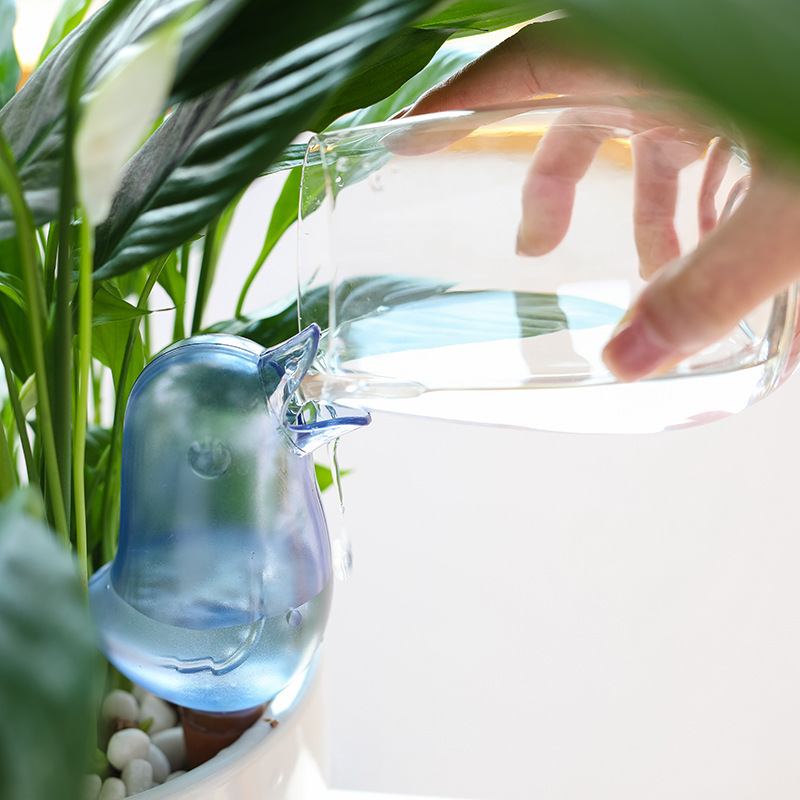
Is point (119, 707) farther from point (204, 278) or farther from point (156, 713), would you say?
point (204, 278)

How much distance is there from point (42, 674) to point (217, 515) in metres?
0.13

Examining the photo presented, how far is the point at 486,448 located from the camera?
812 millimetres

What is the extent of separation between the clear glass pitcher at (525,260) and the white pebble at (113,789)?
130 mm

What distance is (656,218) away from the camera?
199 mm

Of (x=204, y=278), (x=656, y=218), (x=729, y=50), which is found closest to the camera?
(x=729, y=50)

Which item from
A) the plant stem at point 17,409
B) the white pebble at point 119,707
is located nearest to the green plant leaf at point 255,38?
the plant stem at point 17,409

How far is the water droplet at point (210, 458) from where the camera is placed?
0.22 m

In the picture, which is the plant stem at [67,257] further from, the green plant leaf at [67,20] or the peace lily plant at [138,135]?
the green plant leaf at [67,20]

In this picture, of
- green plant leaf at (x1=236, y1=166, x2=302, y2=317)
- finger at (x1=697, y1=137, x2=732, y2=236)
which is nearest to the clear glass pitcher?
finger at (x1=697, y1=137, x2=732, y2=236)

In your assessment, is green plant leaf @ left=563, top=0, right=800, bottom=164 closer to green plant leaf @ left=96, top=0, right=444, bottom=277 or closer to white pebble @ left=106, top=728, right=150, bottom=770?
green plant leaf @ left=96, top=0, right=444, bottom=277

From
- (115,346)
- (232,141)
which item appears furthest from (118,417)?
(232,141)

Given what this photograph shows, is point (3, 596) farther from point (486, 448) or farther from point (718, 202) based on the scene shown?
point (486, 448)

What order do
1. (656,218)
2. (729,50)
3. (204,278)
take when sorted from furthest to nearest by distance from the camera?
1. (204,278)
2. (656,218)
3. (729,50)

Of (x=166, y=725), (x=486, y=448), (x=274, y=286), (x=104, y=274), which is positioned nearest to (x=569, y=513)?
(x=486, y=448)
